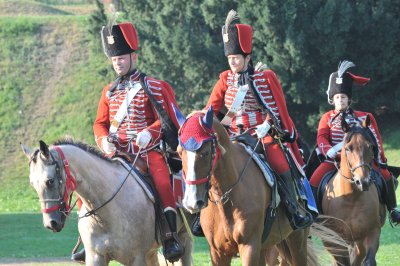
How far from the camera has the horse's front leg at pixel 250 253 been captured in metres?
9.17

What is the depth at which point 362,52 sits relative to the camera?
117 feet

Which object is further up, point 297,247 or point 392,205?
point 297,247

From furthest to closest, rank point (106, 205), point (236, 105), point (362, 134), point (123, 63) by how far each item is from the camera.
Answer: point (362, 134) < point (123, 63) < point (236, 105) < point (106, 205)

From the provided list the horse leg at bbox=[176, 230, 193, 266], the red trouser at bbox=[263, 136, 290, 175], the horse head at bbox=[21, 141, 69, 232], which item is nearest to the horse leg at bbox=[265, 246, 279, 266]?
the horse leg at bbox=[176, 230, 193, 266]

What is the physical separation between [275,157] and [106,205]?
1971 mm

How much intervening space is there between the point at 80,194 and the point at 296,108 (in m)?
28.2

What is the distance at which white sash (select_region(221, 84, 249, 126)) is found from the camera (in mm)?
9881

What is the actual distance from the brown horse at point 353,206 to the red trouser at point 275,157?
6.16 feet

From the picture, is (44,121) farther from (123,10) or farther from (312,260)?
(312,260)

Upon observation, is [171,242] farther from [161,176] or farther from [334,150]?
[334,150]

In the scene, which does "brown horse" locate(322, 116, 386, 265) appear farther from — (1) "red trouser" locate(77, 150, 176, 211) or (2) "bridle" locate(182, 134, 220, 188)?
(2) "bridle" locate(182, 134, 220, 188)

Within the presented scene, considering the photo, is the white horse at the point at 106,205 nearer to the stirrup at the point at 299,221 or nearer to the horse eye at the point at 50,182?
the horse eye at the point at 50,182

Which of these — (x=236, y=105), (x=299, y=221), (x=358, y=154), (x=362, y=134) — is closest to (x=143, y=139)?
(x=236, y=105)

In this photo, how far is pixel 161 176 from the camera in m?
9.78
